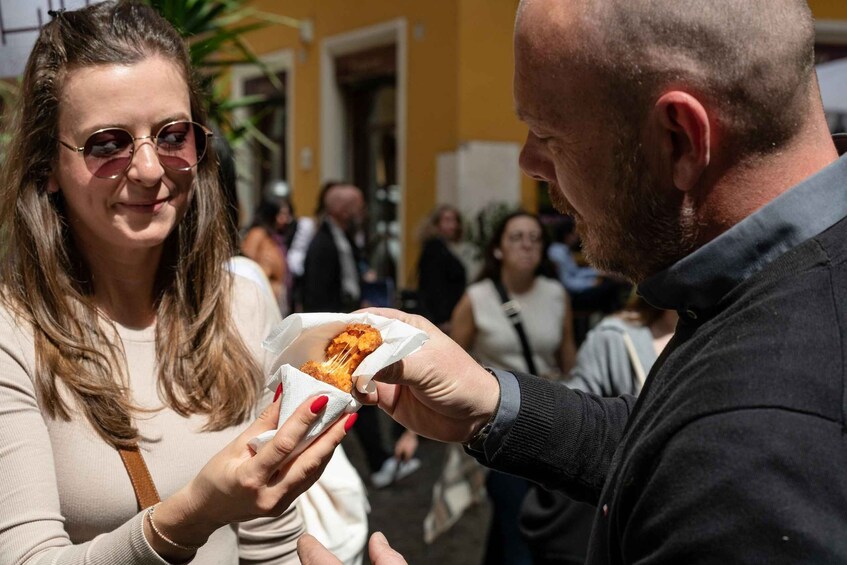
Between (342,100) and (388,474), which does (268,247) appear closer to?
(388,474)

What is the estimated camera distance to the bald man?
1038 mm

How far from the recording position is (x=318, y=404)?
1.46 metres

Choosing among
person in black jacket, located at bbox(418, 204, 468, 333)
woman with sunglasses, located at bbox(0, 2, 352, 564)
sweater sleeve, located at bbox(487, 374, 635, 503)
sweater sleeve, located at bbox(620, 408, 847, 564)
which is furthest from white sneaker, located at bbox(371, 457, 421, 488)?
sweater sleeve, located at bbox(620, 408, 847, 564)

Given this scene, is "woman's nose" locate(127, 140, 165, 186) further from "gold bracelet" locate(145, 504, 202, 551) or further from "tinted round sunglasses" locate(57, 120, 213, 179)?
"gold bracelet" locate(145, 504, 202, 551)

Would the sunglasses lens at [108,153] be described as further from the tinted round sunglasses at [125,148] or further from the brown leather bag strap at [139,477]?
the brown leather bag strap at [139,477]

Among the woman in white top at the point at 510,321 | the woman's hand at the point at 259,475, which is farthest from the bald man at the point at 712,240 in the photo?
→ the woman in white top at the point at 510,321

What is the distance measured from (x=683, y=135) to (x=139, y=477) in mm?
1188

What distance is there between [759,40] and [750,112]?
0.09 metres

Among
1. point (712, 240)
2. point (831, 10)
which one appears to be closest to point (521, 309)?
point (712, 240)

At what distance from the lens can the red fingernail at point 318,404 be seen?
1.45 m

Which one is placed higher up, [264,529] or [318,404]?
[318,404]

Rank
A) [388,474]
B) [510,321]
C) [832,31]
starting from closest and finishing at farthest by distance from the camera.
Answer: [510,321]
[388,474]
[832,31]

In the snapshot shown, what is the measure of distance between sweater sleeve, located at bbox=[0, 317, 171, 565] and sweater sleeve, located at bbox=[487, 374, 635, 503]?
67 centimetres

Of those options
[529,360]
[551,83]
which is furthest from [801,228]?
[529,360]
